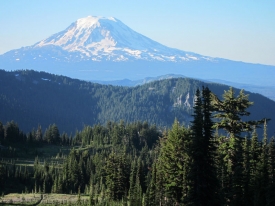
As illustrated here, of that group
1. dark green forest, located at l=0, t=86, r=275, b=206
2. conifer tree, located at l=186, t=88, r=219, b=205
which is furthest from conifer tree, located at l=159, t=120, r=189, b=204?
conifer tree, located at l=186, t=88, r=219, b=205

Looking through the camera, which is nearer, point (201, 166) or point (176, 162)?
point (201, 166)

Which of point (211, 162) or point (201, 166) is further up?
point (211, 162)

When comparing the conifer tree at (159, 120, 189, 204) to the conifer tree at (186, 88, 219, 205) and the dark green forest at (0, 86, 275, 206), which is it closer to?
the dark green forest at (0, 86, 275, 206)

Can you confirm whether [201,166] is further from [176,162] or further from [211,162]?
[176,162]

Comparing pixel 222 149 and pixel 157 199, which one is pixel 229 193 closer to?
pixel 222 149

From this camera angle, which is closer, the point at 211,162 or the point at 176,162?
the point at 211,162

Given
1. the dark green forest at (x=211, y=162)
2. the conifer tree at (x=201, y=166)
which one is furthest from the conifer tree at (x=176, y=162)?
the conifer tree at (x=201, y=166)

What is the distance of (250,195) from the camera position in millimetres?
40969

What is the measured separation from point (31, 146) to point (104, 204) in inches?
3914

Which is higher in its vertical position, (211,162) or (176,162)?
(211,162)

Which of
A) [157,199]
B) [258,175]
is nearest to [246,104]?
[258,175]

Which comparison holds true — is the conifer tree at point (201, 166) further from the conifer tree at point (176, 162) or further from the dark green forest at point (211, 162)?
the conifer tree at point (176, 162)

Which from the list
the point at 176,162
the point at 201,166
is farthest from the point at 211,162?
the point at 176,162

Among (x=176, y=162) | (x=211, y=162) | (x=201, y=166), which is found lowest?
(x=176, y=162)
